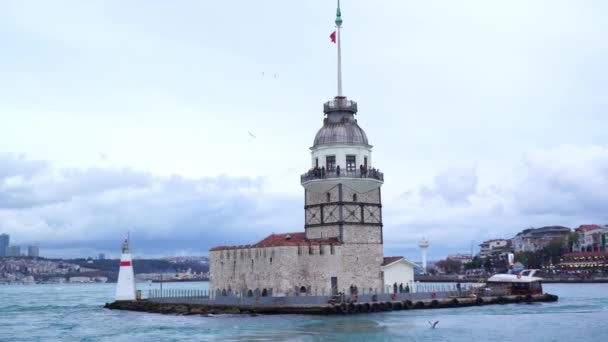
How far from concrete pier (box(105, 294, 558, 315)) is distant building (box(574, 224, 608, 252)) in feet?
368

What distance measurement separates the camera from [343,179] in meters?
60.6

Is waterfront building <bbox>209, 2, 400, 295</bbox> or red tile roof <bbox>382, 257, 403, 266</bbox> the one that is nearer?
waterfront building <bbox>209, 2, 400, 295</bbox>

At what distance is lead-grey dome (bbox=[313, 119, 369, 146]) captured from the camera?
62344 mm

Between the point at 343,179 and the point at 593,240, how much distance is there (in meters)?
130

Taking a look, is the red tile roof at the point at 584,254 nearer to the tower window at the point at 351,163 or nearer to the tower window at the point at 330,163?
the tower window at the point at 351,163

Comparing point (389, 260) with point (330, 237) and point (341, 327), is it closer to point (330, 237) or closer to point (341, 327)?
point (330, 237)

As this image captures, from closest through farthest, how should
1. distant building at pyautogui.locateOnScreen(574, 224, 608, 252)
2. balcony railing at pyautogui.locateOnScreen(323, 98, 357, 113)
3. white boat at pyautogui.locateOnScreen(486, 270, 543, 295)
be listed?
balcony railing at pyautogui.locateOnScreen(323, 98, 357, 113)
white boat at pyautogui.locateOnScreen(486, 270, 543, 295)
distant building at pyautogui.locateOnScreen(574, 224, 608, 252)

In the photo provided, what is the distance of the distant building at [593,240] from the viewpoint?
558 feet

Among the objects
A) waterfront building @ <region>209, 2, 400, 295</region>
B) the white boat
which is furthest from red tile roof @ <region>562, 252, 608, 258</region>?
waterfront building @ <region>209, 2, 400, 295</region>

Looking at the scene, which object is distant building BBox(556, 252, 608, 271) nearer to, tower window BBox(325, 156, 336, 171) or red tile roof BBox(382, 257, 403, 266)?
red tile roof BBox(382, 257, 403, 266)

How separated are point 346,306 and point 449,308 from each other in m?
9.85

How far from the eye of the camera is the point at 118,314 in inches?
2418

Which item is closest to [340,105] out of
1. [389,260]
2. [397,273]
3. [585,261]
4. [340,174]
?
[340,174]

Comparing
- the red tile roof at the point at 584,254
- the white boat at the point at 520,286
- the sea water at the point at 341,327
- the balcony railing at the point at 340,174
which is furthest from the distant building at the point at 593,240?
the balcony railing at the point at 340,174
